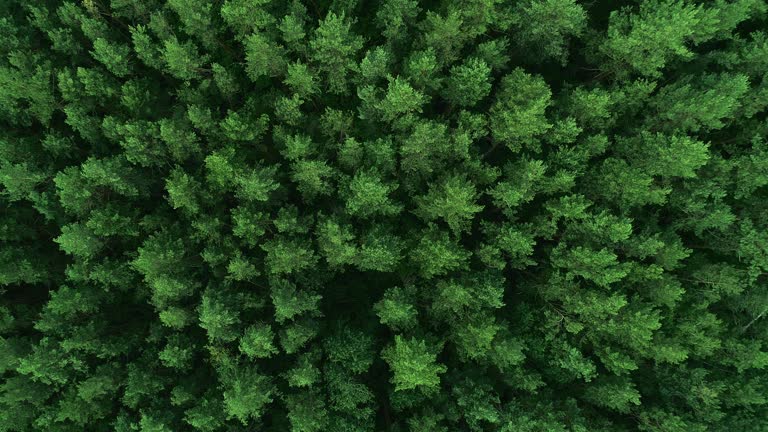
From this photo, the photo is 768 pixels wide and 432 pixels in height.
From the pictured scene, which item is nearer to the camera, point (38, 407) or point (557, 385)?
point (38, 407)

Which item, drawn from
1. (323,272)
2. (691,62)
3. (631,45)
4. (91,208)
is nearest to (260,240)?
(323,272)

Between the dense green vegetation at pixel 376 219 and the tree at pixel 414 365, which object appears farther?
the dense green vegetation at pixel 376 219

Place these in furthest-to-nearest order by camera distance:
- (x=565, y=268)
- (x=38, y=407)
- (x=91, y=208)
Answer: (x=565, y=268)
(x=91, y=208)
(x=38, y=407)

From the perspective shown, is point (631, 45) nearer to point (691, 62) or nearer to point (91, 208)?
point (691, 62)

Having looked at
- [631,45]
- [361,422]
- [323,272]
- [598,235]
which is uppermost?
[631,45]

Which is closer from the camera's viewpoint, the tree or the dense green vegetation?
the tree

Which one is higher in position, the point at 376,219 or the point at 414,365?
the point at 376,219

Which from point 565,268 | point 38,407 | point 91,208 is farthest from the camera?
point 565,268

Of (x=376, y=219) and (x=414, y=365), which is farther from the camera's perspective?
(x=376, y=219)
